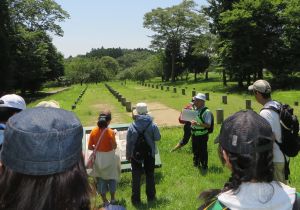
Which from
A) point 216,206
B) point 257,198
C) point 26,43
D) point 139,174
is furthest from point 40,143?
point 26,43

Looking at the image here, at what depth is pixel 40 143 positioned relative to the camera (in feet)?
5.48

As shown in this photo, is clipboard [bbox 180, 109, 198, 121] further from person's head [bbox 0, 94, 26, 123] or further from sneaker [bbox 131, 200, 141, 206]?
person's head [bbox 0, 94, 26, 123]

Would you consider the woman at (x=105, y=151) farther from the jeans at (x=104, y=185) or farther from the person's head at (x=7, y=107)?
the person's head at (x=7, y=107)

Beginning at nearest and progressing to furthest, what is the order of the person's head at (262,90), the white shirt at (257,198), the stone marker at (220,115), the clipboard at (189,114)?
the white shirt at (257,198), the person's head at (262,90), the clipboard at (189,114), the stone marker at (220,115)

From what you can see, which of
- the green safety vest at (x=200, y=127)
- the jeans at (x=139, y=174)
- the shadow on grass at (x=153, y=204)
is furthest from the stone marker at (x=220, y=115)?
the jeans at (x=139, y=174)

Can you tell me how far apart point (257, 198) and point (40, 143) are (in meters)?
1.21

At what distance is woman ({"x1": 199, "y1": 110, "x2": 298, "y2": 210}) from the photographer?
7.34 ft

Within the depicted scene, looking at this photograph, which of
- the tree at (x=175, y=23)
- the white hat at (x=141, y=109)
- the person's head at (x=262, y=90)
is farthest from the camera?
the tree at (x=175, y=23)

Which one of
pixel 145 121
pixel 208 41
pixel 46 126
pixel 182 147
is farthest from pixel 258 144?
pixel 208 41

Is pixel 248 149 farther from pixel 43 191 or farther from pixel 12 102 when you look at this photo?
pixel 12 102

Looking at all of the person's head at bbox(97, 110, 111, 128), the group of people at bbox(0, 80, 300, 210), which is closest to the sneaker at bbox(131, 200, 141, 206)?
the person's head at bbox(97, 110, 111, 128)

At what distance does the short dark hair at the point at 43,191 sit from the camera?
1.62 m

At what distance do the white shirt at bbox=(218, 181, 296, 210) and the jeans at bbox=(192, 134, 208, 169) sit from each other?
262 inches

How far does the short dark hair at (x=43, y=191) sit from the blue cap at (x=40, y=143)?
0.03 m
